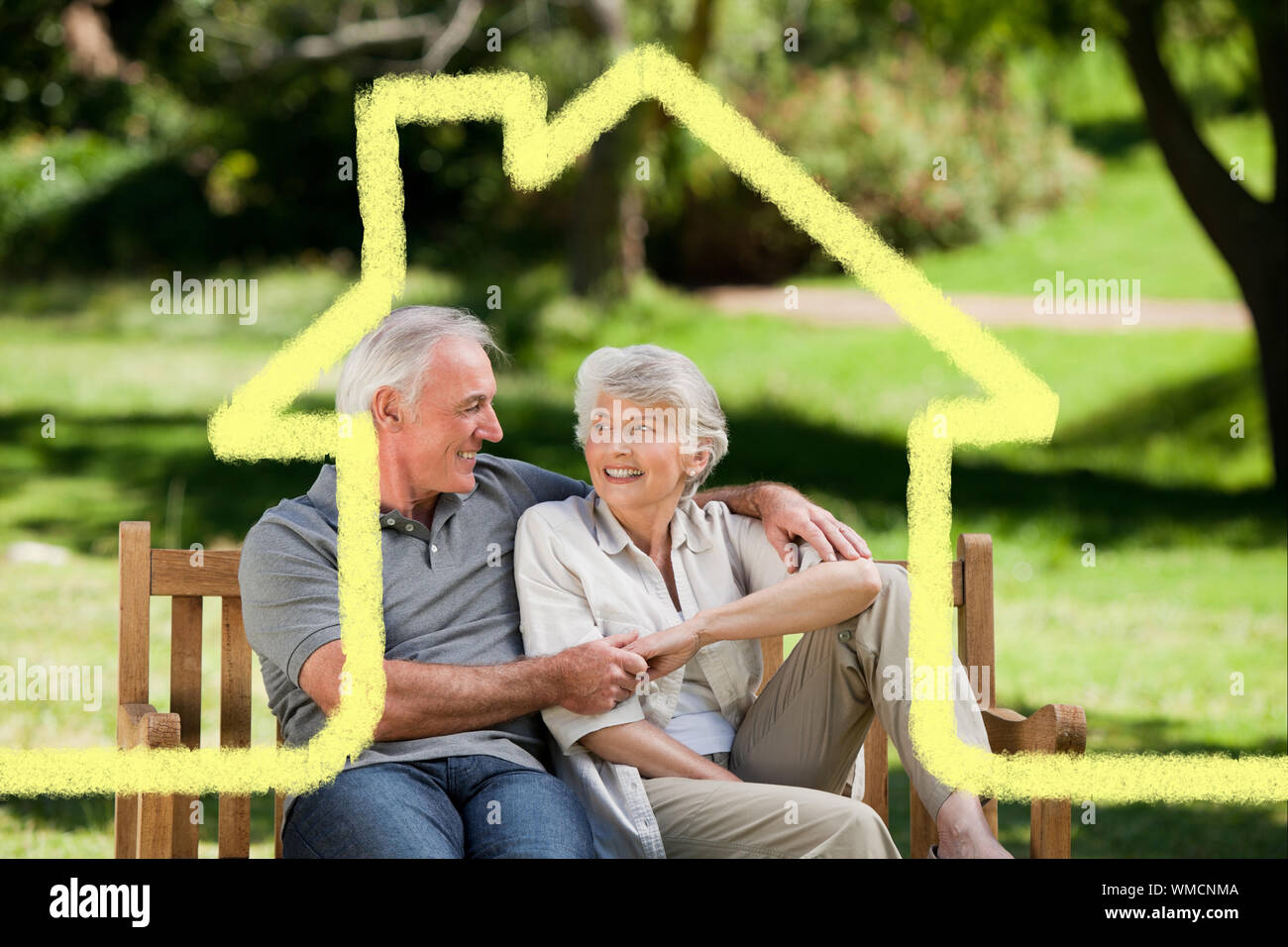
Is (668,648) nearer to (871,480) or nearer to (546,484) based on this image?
(546,484)

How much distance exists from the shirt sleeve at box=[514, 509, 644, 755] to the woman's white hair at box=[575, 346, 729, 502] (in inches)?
11.5

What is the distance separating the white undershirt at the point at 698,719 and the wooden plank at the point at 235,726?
98cm

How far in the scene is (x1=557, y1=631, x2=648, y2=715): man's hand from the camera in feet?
10.7

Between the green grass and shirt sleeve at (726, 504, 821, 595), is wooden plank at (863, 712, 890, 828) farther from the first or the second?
the green grass

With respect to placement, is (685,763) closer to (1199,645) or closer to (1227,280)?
(1199,645)

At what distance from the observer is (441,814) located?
313cm

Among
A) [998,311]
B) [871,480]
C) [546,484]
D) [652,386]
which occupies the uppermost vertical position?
[998,311]

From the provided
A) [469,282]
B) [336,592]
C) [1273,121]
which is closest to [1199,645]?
[1273,121]

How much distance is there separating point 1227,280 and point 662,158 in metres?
7.59

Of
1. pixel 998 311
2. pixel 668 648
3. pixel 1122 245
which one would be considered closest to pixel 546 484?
pixel 668 648

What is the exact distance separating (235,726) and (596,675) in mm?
877

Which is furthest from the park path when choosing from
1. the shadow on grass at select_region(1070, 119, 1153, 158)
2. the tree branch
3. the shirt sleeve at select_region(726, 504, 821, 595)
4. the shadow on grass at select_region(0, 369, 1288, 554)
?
the shirt sleeve at select_region(726, 504, 821, 595)

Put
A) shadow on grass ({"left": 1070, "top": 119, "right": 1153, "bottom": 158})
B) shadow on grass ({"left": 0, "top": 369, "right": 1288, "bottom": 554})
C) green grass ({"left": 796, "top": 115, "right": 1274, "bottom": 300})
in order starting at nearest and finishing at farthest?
shadow on grass ({"left": 0, "top": 369, "right": 1288, "bottom": 554})
green grass ({"left": 796, "top": 115, "right": 1274, "bottom": 300})
shadow on grass ({"left": 1070, "top": 119, "right": 1153, "bottom": 158})
